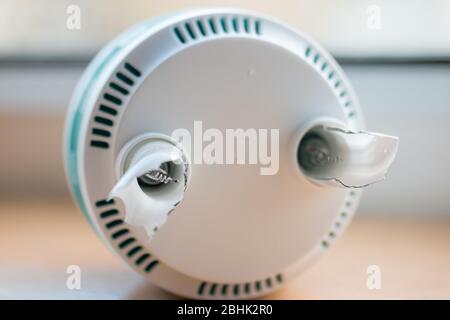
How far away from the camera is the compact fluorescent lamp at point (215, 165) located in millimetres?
470

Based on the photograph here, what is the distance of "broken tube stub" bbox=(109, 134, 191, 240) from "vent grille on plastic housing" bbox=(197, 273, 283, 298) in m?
0.09

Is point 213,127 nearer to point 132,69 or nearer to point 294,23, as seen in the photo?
point 132,69

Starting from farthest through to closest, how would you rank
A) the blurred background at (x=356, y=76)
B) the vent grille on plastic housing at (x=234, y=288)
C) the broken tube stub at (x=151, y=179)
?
the blurred background at (x=356, y=76), the vent grille on plastic housing at (x=234, y=288), the broken tube stub at (x=151, y=179)

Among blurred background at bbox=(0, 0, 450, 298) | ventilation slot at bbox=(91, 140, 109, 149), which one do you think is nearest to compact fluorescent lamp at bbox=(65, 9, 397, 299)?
ventilation slot at bbox=(91, 140, 109, 149)

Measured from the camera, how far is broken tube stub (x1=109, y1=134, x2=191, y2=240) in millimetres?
419

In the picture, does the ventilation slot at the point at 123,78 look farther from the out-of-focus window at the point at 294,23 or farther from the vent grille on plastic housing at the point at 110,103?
the out-of-focus window at the point at 294,23

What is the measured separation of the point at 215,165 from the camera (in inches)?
19.3

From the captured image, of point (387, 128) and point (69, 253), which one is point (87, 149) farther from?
point (387, 128)

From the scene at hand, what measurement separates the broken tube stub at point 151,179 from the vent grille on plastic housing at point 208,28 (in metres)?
0.09

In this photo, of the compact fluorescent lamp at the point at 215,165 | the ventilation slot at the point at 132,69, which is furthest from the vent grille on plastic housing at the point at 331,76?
the ventilation slot at the point at 132,69

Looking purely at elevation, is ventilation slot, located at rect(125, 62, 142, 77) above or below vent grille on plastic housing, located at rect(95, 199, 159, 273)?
above

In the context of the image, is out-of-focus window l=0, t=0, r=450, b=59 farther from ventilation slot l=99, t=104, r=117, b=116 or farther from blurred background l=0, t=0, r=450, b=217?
ventilation slot l=99, t=104, r=117, b=116
